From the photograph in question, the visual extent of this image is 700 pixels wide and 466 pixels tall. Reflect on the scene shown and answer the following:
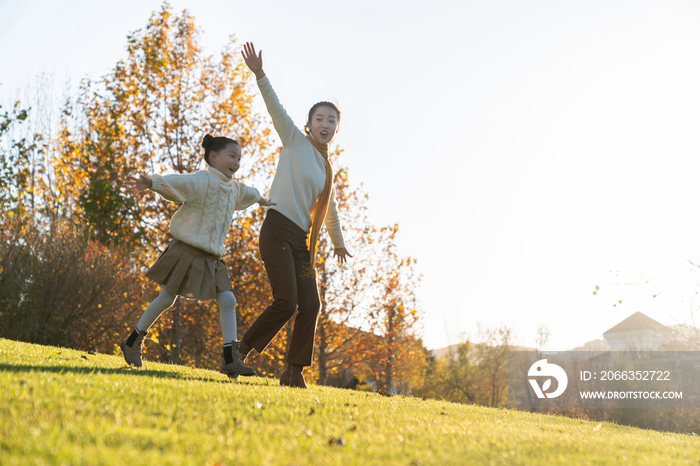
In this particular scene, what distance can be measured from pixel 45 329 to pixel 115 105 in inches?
308

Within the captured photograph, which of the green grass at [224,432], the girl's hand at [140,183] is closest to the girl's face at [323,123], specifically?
the girl's hand at [140,183]

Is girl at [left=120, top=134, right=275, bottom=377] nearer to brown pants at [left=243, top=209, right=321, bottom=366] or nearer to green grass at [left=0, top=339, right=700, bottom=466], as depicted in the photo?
brown pants at [left=243, top=209, right=321, bottom=366]

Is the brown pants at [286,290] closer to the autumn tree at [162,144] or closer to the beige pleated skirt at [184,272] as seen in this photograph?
the beige pleated skirt at [184,272]

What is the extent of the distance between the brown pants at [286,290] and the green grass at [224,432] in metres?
1.22

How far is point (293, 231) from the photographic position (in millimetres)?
5277

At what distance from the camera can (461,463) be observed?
222 centimetres

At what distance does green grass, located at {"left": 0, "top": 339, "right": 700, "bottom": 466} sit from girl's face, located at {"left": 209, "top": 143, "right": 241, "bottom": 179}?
2136 millimetres

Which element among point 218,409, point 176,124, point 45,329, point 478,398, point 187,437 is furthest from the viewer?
point 478,398

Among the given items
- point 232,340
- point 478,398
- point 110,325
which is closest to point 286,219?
point 232,340

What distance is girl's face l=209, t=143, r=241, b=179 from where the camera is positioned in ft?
16.9

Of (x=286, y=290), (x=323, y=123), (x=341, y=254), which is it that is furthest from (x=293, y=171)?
(x=341, y=254)

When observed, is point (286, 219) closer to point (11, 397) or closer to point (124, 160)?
point (11, 397)

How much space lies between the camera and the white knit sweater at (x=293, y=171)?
524 centimetres

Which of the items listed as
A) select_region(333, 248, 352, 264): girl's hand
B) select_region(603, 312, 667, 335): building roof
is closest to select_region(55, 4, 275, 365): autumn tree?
select_region(333, 248, 352, 264): girl's hand
